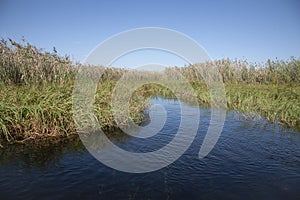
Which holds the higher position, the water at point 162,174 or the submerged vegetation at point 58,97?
the submerged vegetation at point 58,97

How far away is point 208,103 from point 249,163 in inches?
317

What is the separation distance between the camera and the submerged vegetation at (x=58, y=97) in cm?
531

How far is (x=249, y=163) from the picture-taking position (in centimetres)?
447

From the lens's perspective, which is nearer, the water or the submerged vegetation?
the water

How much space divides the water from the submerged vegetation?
652mm

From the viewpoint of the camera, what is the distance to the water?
3.37 meters

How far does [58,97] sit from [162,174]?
3.82 m

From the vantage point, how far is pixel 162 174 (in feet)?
13.2

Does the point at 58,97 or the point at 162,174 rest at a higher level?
the point at 58,97

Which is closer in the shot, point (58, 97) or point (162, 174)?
point (162, 174)

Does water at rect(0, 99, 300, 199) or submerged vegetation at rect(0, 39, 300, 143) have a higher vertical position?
submerged vegetation at rect(0, 39, 300, 143)

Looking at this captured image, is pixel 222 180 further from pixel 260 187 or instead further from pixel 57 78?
pixel 57 78

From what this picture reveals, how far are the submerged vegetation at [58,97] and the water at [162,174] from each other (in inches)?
25.7

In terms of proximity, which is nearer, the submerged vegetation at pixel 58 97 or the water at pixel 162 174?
the water at pixel 162 174
